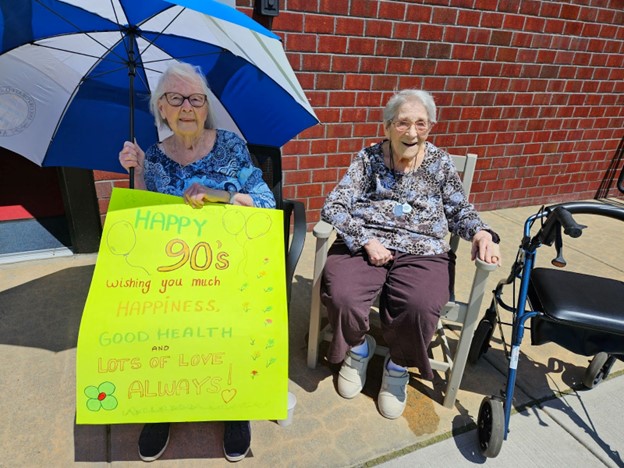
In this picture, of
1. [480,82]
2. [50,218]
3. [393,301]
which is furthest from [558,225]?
[50,218]

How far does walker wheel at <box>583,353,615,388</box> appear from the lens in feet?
7.09

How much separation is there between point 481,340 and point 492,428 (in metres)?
0.62

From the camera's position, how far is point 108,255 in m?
1.66

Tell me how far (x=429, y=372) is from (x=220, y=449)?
0.99 meters

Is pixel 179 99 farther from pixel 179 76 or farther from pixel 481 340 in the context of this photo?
pixel 481 340

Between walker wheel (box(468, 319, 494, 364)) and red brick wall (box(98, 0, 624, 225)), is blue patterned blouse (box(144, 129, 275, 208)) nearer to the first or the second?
walker wheel (box(468, 319, 494, 364))

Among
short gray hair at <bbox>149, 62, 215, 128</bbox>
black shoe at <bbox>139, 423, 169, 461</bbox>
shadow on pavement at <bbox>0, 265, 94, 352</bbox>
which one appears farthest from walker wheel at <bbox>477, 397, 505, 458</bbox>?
shadow on pavement at <bbox>0, 265, 94, 352</bbox>

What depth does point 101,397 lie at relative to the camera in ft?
5.22

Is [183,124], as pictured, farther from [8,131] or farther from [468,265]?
[468,265]

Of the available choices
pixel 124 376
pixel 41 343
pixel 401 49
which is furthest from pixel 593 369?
pixel 41 343

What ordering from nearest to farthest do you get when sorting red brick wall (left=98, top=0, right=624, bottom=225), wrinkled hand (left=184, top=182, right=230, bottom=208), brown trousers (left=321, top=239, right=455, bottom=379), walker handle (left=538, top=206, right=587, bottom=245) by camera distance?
walker handle (left=538, top=206, right=587, bottom=245) < wrinkled hand (left=184, top=182, right=230, bottom=208) < brown trousers (left=321, top=239, right=455, bottom=379) < red brick wall (left=98, top=0, right=624, bottom=225)

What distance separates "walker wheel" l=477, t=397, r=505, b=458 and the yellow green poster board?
0.88 metres

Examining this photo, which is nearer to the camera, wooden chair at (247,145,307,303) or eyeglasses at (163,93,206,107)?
eyeglasses at (163,93,206,107)

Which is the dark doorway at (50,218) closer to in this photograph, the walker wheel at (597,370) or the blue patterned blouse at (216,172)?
the blue patterned blouse at (216,172)
